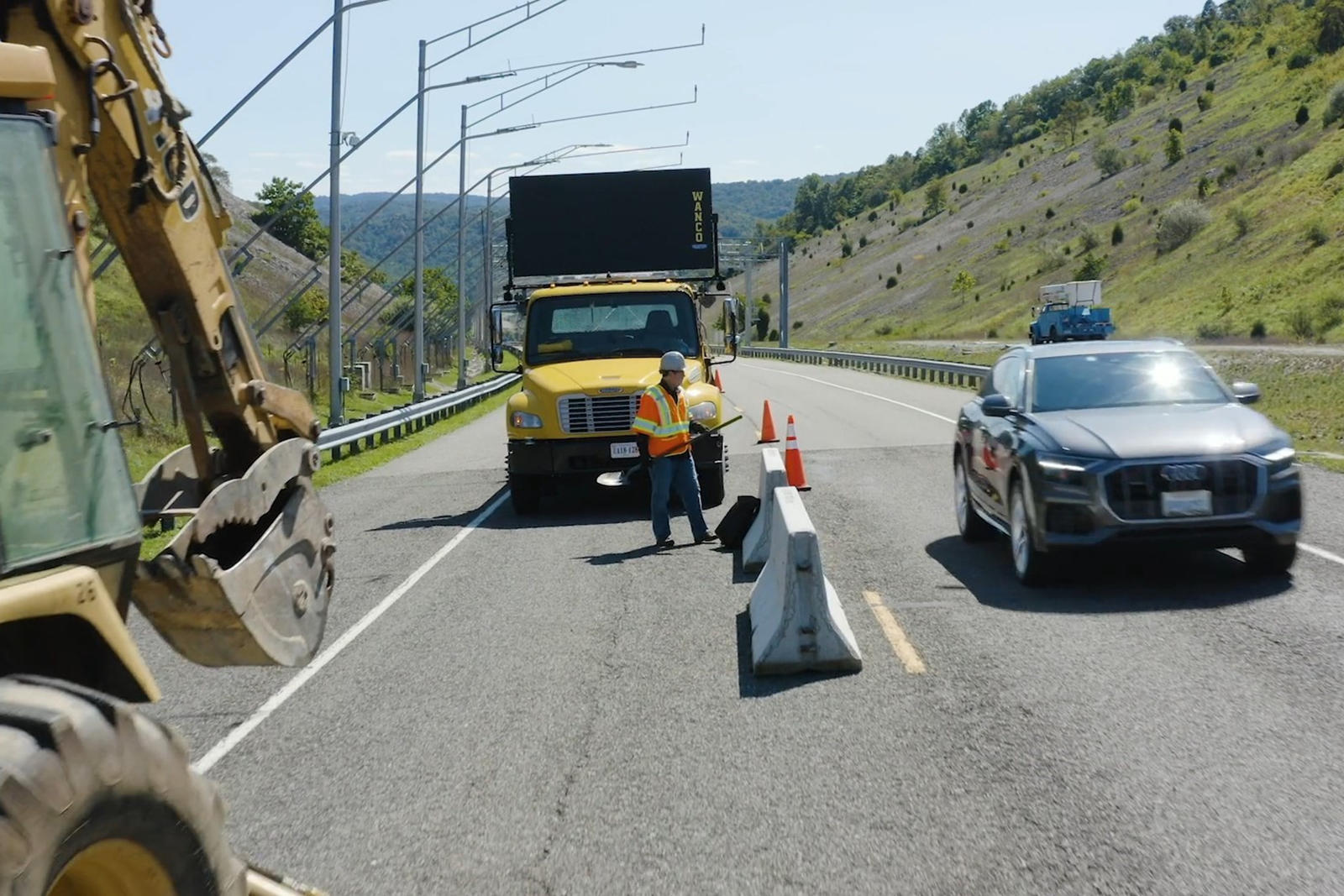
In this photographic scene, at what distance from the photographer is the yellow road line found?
8844mm

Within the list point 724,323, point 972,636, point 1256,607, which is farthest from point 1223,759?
point 724,323

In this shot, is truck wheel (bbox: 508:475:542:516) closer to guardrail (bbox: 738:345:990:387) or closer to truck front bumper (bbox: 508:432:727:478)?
truck front bumper (bbox: 508:432:727:478)

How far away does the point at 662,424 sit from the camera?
1493cm

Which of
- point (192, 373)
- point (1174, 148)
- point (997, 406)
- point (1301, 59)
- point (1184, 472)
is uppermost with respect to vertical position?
point (1301, 59)

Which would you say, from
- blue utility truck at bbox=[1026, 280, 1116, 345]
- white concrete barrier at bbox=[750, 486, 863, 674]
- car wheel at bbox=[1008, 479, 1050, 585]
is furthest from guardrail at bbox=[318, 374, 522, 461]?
blue utility truck at bbox=[1026, 280, 1116, 345]

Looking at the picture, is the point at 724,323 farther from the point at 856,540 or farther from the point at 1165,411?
the point at 1165,411

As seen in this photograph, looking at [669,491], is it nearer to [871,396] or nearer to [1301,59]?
[871,396]

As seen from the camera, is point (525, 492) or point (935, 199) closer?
point (525, 492)

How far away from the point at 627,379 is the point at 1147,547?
25.7 ft

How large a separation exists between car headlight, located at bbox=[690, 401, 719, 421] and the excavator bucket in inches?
448

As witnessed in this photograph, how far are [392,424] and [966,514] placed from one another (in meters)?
17.4

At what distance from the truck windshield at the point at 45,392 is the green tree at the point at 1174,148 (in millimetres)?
111961

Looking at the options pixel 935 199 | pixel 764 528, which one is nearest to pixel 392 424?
pixel 764 528

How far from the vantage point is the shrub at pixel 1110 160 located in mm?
120625
